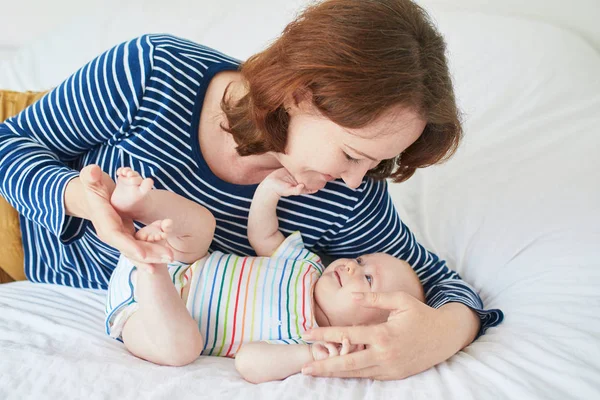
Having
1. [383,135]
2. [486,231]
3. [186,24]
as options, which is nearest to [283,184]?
[383,135]

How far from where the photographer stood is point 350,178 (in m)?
1.11

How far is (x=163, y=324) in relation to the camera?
3.31ft

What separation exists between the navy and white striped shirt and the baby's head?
85mm

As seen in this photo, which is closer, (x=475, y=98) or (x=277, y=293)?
(x=277, y=293)

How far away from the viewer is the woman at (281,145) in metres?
0.98

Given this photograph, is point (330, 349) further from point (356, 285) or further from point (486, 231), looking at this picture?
point (486, 231)

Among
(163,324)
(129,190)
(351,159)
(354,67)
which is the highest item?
(354,67)

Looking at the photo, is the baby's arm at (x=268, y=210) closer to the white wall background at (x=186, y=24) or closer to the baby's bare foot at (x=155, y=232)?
the baby's bare foot at (x=155, y=232)

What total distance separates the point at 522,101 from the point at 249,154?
0.93 metres

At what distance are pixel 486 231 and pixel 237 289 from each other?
2.05ft

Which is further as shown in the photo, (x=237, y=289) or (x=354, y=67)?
(x=237, y=289)

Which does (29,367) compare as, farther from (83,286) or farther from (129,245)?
(83,286)

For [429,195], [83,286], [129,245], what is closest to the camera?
[129,245]

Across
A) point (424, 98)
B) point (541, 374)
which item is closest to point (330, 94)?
point (424, 98)
